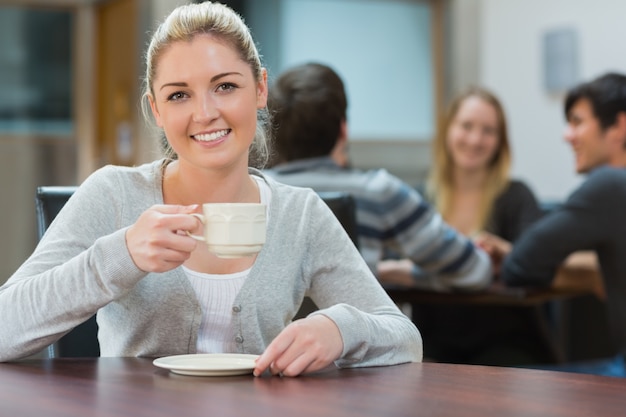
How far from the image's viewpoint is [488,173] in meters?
3.84

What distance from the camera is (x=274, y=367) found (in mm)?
1313

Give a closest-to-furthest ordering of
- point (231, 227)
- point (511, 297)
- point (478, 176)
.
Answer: point (231, 227) < point (511, 297) < point (478, 176)

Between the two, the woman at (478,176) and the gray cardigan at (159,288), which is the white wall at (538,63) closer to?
the woman at (478,176)

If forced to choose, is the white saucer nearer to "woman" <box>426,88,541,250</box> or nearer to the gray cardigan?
the gray cardigan

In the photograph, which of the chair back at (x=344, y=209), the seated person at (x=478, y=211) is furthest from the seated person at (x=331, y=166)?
the chair back at (x=344, y=209)

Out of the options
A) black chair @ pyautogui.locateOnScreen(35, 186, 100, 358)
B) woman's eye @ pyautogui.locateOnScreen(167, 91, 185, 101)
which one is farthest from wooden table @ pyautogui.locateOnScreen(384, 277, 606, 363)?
woman's eye @ pyautogui.locateOnScreen(167, 91, 185, 101)

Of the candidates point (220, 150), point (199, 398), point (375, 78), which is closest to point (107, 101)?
point (375, 78)

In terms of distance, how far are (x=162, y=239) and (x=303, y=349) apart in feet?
0.74

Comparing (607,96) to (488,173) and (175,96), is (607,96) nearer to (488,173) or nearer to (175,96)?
(488,173)

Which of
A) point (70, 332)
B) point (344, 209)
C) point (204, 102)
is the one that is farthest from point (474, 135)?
point (204, 102)

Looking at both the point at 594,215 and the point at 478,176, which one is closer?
the point at 594,215

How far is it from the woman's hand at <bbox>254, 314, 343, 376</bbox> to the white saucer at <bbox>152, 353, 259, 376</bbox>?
27 millimetres

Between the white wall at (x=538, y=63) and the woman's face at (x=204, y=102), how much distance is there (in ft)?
11.9

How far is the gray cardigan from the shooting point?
55.3 inches
